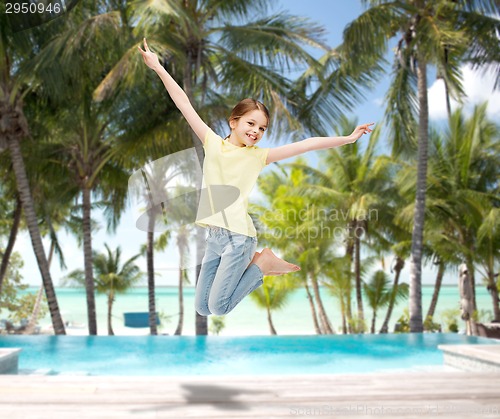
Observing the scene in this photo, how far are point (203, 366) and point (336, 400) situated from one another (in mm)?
5501

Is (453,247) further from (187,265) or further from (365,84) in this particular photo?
(187,265)

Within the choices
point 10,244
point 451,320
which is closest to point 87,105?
point 10,244

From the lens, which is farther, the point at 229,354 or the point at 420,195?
the point at 420,195

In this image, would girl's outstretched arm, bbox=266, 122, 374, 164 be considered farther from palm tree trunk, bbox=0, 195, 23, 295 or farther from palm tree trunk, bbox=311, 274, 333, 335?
palm tree trunk, bbox=0, 195, 23, 295

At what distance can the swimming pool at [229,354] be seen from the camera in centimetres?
892

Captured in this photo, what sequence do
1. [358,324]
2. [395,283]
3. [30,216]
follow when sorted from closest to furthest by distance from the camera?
1. [30,216]
2. [358,324]
3. [395,283]

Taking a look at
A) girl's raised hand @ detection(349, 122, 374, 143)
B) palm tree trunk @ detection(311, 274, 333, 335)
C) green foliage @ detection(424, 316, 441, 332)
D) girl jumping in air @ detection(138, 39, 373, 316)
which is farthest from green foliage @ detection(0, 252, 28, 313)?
girl's raised hand @ detection(349, 122, 374, 143)

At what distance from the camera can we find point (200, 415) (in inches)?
142

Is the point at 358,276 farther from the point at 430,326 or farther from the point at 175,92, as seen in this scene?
the point at 175,92

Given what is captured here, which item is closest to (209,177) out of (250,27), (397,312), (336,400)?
(336,400)

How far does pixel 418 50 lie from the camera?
11797 mm

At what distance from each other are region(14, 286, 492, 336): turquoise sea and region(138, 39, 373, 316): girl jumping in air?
83.8ft

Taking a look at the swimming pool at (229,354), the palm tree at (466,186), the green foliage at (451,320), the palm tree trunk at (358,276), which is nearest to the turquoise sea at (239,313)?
the green foliage at (451,320)

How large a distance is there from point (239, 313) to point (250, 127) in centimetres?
4286
